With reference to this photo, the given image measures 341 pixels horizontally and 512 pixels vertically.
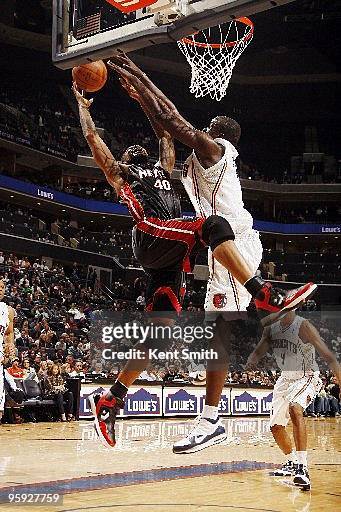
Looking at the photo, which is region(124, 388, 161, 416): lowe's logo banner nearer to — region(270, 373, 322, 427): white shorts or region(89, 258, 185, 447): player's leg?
region(270, 373, 322, 427): white shorts

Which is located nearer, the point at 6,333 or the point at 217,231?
the point at 217,231

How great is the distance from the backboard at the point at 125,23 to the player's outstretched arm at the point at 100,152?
1.06ft

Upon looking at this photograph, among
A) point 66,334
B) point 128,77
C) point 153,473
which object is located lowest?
point 153,473

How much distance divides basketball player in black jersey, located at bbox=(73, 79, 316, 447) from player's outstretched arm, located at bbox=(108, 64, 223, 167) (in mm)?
22

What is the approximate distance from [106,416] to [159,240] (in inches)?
51.2

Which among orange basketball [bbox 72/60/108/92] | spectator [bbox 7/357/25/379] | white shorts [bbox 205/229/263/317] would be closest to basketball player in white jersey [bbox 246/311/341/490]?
white shorts [bbox 205/229/263/317]

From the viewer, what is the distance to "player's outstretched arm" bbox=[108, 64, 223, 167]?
4754mm

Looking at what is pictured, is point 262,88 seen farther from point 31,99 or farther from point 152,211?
point 152,211

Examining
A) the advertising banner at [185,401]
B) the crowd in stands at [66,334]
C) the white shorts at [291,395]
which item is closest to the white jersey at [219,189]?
the white shorts at [291,395]

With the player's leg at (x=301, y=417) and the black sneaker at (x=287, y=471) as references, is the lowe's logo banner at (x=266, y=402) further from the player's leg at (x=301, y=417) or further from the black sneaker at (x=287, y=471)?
the player's leg at (x=301, y=417)

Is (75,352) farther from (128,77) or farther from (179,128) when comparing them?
(179,128)

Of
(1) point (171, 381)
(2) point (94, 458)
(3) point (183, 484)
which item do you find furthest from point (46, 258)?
(3) point (183, 484)

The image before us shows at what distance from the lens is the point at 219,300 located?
501 cm

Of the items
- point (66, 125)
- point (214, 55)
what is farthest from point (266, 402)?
point (66, 125)
